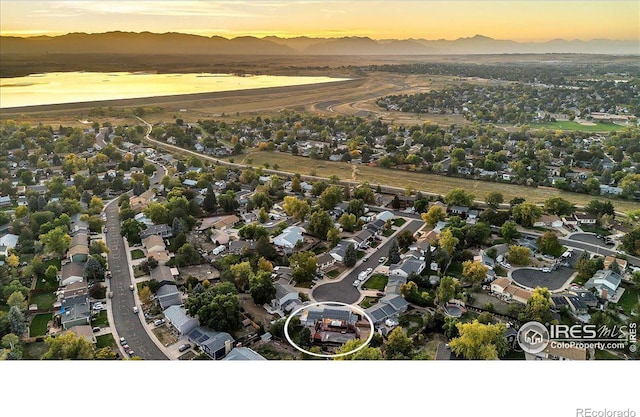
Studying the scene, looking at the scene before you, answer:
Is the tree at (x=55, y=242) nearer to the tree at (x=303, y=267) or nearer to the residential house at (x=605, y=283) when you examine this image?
the tree at (x=303, y=267)

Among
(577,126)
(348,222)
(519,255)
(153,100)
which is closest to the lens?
(519,255)

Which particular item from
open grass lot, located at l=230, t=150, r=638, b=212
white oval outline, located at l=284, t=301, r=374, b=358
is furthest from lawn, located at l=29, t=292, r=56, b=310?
open grass lot, located at l=230, t=150, r=638, b=212

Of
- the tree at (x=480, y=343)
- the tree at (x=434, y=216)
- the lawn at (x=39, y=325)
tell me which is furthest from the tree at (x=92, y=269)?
the tree at (x=434, y=216)

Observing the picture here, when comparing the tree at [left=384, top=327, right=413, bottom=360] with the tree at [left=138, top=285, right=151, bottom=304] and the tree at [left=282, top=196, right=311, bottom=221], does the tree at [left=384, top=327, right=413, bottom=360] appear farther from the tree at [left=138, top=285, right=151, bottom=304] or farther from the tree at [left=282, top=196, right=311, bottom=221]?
the tree at [left=282, top=196, right=311, bottom=221]

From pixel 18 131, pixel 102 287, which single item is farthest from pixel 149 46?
pixel 18 131

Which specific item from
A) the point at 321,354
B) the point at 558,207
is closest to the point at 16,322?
the point at 321,354

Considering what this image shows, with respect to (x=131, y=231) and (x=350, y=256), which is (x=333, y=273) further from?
(x=131, y=231)
